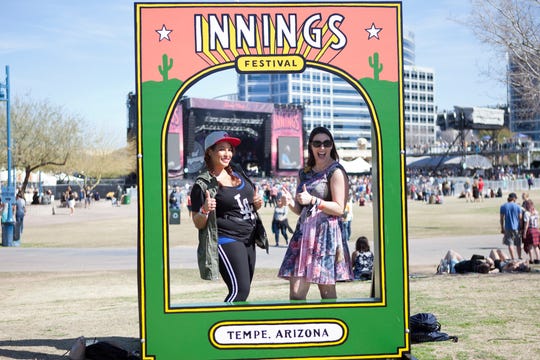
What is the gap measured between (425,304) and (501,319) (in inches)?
56.1

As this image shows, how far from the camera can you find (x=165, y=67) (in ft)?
17.6

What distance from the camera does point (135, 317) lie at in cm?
892

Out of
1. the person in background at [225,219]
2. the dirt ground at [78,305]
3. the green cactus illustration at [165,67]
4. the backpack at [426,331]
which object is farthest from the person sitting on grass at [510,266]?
the green cactus illustration at [165,67]

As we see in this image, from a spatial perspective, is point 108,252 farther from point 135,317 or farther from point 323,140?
point 323,140

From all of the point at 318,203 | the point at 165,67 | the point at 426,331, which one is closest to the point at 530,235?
the point at 426,331

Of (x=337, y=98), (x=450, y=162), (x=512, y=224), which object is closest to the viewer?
(x=512, y=224)

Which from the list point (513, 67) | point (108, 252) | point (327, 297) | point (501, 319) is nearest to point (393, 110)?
point (327, 297)

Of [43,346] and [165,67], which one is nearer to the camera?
[165,67]

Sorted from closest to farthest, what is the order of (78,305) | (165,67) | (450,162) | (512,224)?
1. (165,67)
2. (78,305)
3. (512,224)
4. (450,162)

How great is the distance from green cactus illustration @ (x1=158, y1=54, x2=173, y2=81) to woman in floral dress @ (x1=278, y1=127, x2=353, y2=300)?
1.24m

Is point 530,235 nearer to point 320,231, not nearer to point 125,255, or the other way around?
point 125,255

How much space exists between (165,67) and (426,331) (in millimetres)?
3411

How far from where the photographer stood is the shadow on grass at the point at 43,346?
655 centimetres

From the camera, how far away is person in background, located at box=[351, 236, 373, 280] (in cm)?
1188
